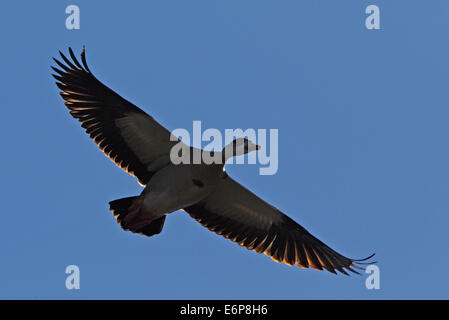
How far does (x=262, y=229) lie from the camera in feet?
35.6

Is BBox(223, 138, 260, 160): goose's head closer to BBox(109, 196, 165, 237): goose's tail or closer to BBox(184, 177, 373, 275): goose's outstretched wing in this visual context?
BBox(184, 177, 373, 275): goose's outstretched wing

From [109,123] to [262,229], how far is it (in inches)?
105

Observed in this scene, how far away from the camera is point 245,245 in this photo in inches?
423

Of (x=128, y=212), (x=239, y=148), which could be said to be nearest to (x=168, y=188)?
(x=128, y=212)

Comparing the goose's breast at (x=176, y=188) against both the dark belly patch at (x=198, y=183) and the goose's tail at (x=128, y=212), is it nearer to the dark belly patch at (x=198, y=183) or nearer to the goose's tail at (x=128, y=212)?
the dark belly patch at (x=198, y=183)

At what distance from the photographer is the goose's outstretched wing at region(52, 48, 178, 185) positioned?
1037cm

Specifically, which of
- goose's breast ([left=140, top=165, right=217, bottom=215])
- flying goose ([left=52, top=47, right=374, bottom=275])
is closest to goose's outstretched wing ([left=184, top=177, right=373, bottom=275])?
flying goose ([left=52, top=47, right=374, bottom=275])

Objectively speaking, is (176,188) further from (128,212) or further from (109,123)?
(109,123)

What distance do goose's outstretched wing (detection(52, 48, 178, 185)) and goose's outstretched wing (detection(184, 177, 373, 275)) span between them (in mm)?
933

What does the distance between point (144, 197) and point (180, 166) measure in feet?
2.08
